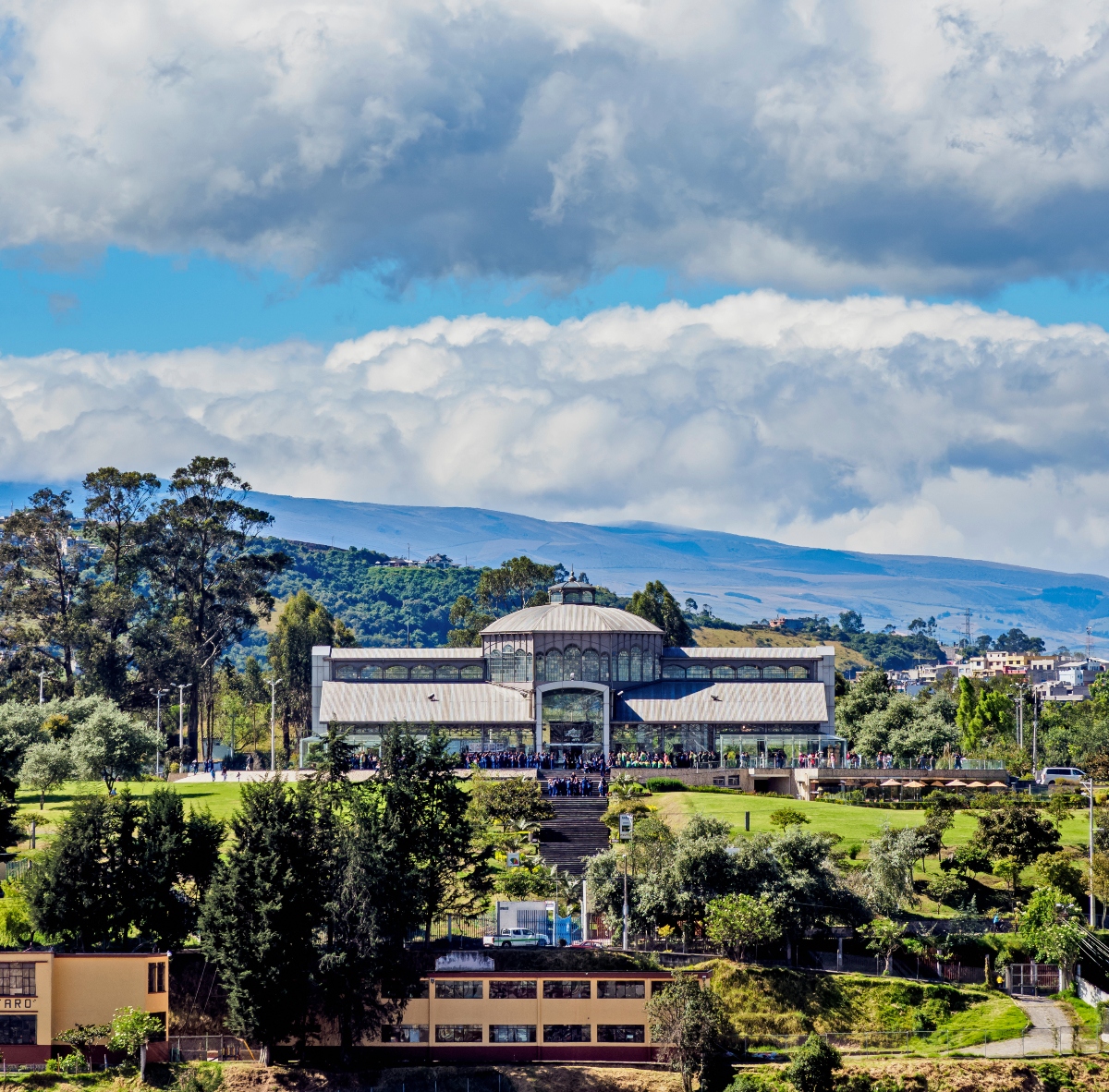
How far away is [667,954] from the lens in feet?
218

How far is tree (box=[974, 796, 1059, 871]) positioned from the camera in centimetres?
7419

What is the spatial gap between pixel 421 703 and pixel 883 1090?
6014cm

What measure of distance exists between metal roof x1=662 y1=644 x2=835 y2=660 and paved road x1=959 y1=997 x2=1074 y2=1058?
53.6m

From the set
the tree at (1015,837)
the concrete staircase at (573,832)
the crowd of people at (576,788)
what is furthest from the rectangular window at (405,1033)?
the crowd of people at (576,788)

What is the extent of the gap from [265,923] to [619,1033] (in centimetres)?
1417

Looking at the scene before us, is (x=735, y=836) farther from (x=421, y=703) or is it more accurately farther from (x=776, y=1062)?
(x=421, y=703)

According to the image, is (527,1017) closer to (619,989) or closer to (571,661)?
(619,989)

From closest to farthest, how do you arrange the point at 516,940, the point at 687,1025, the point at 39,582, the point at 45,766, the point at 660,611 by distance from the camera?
the point at 687,1025 → the point at 516,940 → the point at 45,766 → the point at 39,582 → the point at 660,611

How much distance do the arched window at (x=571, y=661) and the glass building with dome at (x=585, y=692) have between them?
2.5 inches

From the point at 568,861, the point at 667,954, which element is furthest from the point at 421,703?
the point at 667,954

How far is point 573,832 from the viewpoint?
275 feet

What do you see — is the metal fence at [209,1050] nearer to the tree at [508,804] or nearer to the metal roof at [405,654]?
the tree at [508,804]

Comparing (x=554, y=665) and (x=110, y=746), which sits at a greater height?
(x=554, y=665)

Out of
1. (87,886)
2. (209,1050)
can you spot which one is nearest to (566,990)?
(209,1050)
